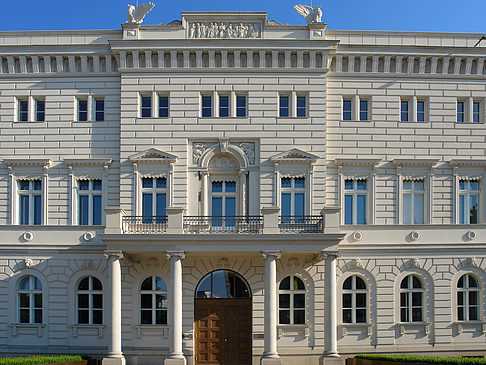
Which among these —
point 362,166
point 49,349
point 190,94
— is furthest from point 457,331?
point 49,349

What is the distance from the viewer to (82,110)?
35.3m

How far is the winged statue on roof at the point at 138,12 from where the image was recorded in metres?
34.6

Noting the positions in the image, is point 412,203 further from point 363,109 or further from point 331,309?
point 331,309

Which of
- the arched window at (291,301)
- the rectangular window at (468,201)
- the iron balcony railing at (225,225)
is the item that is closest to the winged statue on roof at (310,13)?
the iron balcony railing at (225,225)

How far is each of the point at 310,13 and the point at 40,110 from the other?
48.9 feet

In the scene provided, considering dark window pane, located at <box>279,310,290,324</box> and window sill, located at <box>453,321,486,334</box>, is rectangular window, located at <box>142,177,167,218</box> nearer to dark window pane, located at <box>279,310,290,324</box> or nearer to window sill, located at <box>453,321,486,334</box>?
dark window pane, located at <box>279,310,290,324</box>

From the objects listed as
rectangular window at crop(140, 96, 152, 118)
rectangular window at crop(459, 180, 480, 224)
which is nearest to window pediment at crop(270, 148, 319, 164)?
rectangular window at crop(140, 96, 152, 118)

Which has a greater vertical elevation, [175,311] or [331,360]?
[175,311]

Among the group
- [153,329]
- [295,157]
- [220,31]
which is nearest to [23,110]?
[220,31]

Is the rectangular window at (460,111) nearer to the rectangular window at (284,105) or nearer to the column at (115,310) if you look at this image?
the rectangular window at (284,105)

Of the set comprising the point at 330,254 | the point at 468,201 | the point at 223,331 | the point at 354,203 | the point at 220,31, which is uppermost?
the point at 220,31

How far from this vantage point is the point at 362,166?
34.5 m

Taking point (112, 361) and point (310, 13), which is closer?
point (112, 361)

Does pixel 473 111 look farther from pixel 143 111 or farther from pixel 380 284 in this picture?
pixel 143 111
